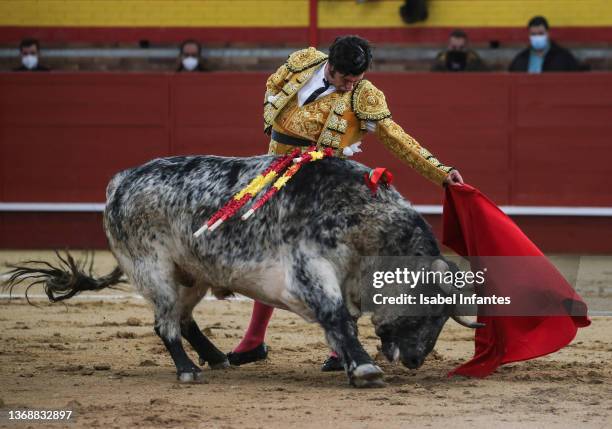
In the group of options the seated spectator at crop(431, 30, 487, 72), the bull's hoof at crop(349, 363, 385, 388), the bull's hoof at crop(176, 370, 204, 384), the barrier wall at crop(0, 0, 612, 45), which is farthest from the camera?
the barrier wall at crop(0, 0, 612, 45)

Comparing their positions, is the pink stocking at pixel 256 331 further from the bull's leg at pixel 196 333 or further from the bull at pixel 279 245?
the bull at pixel 279 245

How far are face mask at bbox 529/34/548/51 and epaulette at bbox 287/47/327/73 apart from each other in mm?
4474

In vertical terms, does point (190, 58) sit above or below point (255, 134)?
above

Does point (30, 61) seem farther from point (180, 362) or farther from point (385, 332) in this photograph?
point (385, 332)

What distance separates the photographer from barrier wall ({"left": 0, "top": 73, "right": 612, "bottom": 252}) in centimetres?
847

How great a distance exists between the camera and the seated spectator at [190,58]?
356 inches

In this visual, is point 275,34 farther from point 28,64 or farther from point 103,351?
point 103,351

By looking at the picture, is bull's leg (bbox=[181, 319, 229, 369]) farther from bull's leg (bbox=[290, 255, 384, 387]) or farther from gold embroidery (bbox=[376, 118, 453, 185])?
gold embroidery (bbox=[376, 118, 453, 185])

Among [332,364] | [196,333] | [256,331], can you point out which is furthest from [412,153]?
[196,333]

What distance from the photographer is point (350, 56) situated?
13.3 ft

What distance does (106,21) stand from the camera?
966 centimetres

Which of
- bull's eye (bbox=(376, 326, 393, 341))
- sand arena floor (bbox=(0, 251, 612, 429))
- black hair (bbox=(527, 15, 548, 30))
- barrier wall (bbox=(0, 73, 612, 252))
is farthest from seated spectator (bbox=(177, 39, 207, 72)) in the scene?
bull's eye (bbox=(376, 326, 393, 341))

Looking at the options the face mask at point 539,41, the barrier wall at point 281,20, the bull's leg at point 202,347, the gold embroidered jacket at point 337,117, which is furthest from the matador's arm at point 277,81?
the barrier wall at point 281,20

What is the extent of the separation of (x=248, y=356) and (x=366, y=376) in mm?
750
